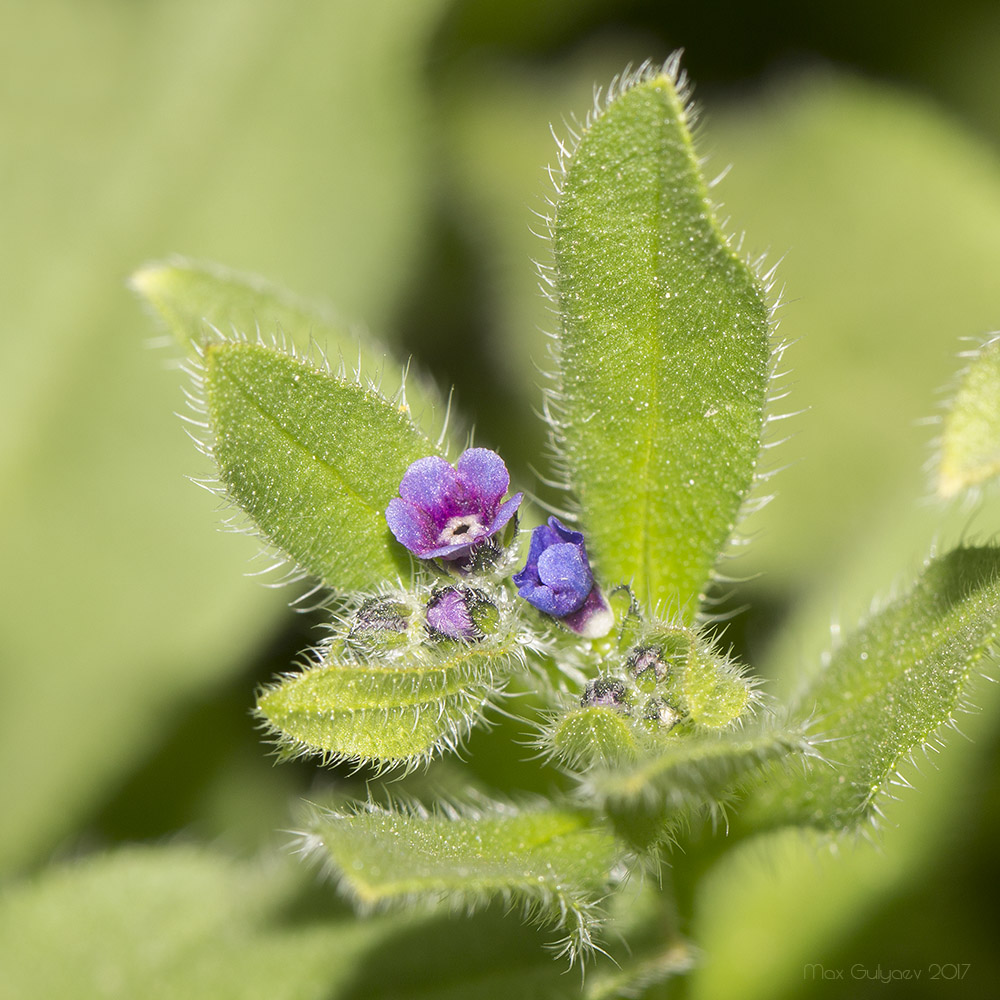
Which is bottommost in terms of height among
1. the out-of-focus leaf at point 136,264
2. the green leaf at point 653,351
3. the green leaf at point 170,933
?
the green leaf at point 170,933

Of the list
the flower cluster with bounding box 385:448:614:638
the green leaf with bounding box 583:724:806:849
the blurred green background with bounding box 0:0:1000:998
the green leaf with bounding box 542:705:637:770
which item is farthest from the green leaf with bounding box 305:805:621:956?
the blurred green background with bounding box 0:0:1000:998

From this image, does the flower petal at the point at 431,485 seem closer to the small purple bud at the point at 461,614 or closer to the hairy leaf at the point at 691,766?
the small purple bud at the point at 461,614

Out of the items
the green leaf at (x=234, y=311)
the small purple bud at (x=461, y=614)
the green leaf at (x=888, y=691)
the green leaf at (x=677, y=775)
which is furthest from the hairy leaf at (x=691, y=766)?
the green leaf at (x=234, y=311)

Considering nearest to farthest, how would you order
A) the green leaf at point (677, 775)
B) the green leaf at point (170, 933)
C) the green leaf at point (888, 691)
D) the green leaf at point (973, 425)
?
1. the green leaf at point (677, 775)
2. the green leaf at point (888, 691)
3. the green leaf at point (973, 425)
4. the green leaf at point (170, 933)

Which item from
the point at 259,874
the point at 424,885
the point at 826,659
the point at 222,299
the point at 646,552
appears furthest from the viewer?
the point at 259,874

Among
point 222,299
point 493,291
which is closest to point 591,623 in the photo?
point 222,299

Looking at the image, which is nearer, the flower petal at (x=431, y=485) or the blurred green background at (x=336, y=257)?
the flower petal at (x=431, y=485)

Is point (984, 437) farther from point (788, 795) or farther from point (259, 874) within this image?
point (259, 874)

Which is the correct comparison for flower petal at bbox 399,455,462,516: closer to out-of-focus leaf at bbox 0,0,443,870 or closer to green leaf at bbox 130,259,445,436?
green leaf at bbox 130,259,445,436
